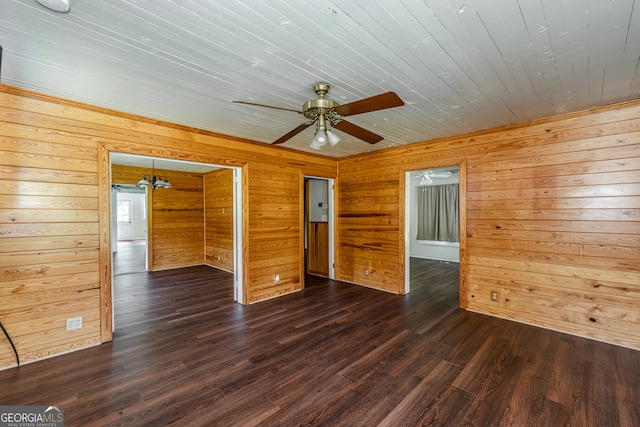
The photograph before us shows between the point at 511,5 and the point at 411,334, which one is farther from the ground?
the point at 511,5

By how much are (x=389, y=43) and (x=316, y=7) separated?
0.58m

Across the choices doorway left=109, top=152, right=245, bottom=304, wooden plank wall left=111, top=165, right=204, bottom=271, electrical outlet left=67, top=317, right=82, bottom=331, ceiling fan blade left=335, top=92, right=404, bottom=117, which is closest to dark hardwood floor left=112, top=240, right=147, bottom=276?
doorway left=109, top=152, right=245, bottom=304

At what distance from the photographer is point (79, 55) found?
1.95 metres

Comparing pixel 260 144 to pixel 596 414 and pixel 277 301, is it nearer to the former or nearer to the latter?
pixel 277 301

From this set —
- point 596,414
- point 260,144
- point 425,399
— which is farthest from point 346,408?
point 260,144

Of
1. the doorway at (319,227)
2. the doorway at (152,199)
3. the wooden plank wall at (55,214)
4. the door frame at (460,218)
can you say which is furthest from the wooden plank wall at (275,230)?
the door frame at (460,218)

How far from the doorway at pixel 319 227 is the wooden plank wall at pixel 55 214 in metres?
3.25

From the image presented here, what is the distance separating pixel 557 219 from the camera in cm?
317

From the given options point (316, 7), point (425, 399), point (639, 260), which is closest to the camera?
point (316, 7)

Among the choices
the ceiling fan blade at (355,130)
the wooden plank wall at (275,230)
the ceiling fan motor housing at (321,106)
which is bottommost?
the wooden plank wall at (275,230)

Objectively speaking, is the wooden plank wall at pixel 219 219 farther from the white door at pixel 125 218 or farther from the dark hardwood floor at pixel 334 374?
the white door at pixel 125 218

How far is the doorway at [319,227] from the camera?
5.67m

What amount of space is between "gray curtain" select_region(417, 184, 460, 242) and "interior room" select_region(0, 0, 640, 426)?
10.7 ft

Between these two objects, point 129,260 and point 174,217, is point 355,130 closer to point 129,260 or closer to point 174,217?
point 174,217
